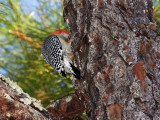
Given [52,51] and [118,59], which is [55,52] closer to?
[52,51]

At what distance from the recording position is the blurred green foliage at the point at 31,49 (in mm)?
3277

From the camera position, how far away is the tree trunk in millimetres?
1759

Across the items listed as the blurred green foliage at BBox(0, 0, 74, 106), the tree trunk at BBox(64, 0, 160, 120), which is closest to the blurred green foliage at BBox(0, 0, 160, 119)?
the blurred green foliage at BBox(0, 0, 74, 106)

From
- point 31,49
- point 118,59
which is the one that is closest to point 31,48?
point 31,49

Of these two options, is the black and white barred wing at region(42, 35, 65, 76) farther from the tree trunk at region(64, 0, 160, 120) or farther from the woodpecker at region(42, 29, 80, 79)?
the tree trunk at region(64, 0, 160, 120)

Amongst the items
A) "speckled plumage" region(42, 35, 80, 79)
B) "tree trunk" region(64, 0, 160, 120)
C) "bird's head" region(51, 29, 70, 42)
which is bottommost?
"tree trunk" region(64, 0, 160, 120)

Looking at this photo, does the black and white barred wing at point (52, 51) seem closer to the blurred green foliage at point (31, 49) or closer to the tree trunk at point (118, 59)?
the blurred green foliage at point (31, 49)

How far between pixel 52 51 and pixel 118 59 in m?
1.55

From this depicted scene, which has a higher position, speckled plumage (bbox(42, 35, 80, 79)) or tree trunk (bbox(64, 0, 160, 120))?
speckled plumage (bbox(42, 35, 80, 79))

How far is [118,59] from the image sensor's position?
193 cm

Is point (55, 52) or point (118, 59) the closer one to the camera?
point (118, 59)

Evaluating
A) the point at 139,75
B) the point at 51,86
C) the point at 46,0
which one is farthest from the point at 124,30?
the point at 46,0

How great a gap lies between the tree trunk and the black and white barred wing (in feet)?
2.75

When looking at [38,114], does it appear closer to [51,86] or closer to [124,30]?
[124,30]
